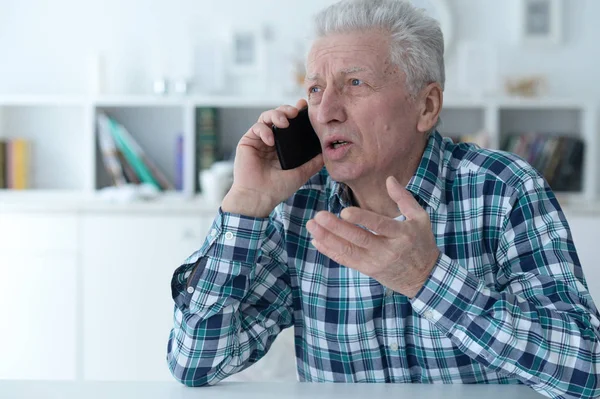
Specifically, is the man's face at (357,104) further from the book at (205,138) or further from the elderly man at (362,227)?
the book at (205,138)

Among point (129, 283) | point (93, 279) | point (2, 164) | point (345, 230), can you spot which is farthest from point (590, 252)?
point (2, 164)

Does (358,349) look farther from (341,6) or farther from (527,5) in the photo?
(527,5)

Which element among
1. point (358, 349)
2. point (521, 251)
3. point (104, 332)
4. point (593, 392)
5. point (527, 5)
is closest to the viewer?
point (593, 392)

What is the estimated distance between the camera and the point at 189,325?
118 cm

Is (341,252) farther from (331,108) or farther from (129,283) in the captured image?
(129,283)

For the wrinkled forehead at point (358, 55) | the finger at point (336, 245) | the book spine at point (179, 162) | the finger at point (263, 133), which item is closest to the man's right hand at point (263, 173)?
the finger at point (263, 133)

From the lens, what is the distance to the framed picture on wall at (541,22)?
134 inches

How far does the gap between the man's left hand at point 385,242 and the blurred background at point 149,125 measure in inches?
84.7

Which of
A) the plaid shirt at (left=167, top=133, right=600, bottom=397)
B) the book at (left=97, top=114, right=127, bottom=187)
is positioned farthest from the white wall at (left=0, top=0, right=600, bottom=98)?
the plaid shirt at (left=167, top=133, right=600, bottom=397)

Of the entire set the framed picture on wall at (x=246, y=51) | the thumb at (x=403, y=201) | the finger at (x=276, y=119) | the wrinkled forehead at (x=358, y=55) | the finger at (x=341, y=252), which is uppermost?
the framed picture on wall at (x=246, y=51)

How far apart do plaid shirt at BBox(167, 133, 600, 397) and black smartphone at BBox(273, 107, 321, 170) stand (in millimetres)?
90

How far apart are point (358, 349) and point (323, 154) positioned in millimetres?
366

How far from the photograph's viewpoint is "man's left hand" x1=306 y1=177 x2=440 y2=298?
2.98ft

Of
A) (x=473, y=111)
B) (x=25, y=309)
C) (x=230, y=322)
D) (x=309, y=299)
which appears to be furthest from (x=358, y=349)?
(x=473, y=111)
